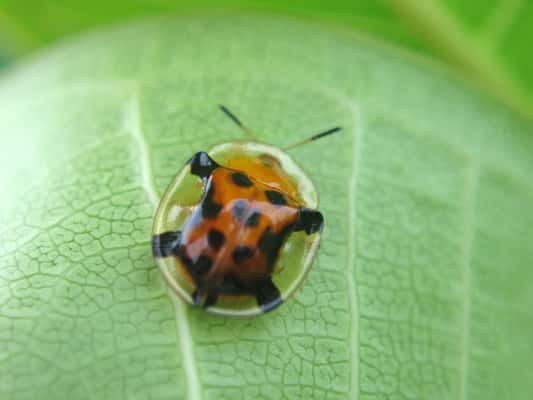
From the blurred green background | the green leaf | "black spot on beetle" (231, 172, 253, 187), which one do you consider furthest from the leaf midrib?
the blurred green background

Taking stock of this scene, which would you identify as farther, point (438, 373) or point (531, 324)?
point (531, 324)

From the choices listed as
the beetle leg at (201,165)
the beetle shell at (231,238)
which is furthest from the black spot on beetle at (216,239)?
the beetle leg at (201,165)

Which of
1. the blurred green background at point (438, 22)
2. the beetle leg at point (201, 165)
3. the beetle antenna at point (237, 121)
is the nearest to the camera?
the beetle leg at point (201, 165)

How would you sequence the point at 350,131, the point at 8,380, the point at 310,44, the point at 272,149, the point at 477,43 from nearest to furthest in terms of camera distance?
1. the point at 8,380
2. the point at 272,149
3. the point at 350,131
4. the point at 310,44
5. the point at 477,43

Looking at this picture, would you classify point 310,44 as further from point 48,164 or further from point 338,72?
point 48,164

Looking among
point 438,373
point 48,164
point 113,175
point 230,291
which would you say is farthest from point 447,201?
point 48,164

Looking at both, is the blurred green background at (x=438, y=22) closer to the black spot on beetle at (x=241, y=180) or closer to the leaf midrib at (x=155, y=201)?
the leaf midrib at (x=155, y=201)
